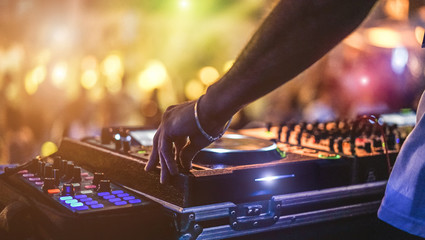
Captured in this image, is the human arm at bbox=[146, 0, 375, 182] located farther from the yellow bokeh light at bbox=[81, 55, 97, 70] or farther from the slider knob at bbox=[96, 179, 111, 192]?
the yellow bokeh light at bbox=[81, 55, 97, 70]

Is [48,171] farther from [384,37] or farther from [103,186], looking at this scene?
[384,37]

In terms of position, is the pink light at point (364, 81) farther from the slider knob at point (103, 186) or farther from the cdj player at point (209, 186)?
the slider knob at point (103, 186)

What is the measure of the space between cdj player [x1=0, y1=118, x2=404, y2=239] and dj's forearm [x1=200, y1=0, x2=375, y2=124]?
0.22 m

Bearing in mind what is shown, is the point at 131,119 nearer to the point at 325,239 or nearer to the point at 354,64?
the point at 354,64

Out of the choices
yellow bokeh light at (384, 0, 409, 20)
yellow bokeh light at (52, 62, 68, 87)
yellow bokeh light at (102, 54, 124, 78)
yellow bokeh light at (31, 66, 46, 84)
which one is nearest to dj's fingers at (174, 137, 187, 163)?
yellow bokeh light at (384, 0, 409, 20)

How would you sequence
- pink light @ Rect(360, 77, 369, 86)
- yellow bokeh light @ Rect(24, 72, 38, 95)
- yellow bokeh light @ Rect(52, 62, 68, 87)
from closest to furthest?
pink light @ Rect(360, 77, 369, 86) → yellow bokeh light @ Rect(24, 72, 38, 95) → yellow bokeh light @ Rect(52, 62, 68, 87)

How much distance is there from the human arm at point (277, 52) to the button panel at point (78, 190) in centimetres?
20

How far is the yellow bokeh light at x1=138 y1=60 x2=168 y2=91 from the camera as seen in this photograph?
27.7ft

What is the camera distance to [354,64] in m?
4.73

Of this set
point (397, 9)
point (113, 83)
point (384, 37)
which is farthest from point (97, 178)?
point (113, 83)

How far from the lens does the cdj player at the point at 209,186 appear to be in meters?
0.92

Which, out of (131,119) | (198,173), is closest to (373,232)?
(198,173)

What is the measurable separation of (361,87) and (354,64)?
384 mm

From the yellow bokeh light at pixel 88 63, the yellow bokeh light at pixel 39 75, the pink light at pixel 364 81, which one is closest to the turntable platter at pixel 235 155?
the pink light at pixel 364 81
